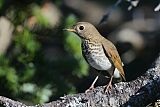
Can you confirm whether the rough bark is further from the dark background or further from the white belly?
the dark background

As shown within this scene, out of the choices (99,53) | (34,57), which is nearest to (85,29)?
(99,53)

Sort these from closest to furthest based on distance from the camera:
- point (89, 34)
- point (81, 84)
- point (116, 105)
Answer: point (116, 105), point (89, 34), point (81, 84)

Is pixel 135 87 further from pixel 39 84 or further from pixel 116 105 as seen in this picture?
pixel 39 84

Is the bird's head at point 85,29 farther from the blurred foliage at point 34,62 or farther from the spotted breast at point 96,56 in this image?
the blurred foliage at point 34,62

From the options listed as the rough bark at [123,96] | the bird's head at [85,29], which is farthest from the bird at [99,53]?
the rough bark at [123,96]

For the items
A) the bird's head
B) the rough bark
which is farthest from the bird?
the rough bark

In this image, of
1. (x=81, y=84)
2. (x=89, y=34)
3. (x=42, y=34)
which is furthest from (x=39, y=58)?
(x=81, y=84)

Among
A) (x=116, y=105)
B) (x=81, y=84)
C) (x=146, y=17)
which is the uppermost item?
(x=146, y=17)
